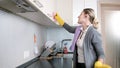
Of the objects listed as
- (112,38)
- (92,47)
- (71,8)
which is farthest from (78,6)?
(92,47)

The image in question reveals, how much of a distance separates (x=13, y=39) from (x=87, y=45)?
2.50ft

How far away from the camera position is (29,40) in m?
2.30

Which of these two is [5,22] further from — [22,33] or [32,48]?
[32,48]

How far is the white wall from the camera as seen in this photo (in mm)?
1453

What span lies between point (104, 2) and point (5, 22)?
226 cm

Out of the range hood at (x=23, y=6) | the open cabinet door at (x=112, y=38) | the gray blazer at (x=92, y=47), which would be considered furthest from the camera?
the open cabinet door at (x=112, y=38)

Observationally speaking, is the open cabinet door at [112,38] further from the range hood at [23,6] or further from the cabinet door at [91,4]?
the range hood at [23,6]

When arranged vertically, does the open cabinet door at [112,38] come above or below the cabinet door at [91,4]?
below

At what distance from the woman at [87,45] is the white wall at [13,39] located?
23.9 inches

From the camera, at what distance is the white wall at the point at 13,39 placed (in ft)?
4.77

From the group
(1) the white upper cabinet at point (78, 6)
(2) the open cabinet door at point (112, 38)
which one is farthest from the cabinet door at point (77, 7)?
(2) the open cabinet door at point (112, 38)

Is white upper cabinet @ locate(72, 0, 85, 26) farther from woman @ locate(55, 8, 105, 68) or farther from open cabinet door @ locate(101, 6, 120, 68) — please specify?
woman @ locate(55, 8, 105, 68)

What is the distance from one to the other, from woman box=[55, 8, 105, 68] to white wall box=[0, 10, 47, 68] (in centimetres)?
61

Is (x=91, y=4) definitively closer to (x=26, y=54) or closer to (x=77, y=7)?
(x=77, y=7)
